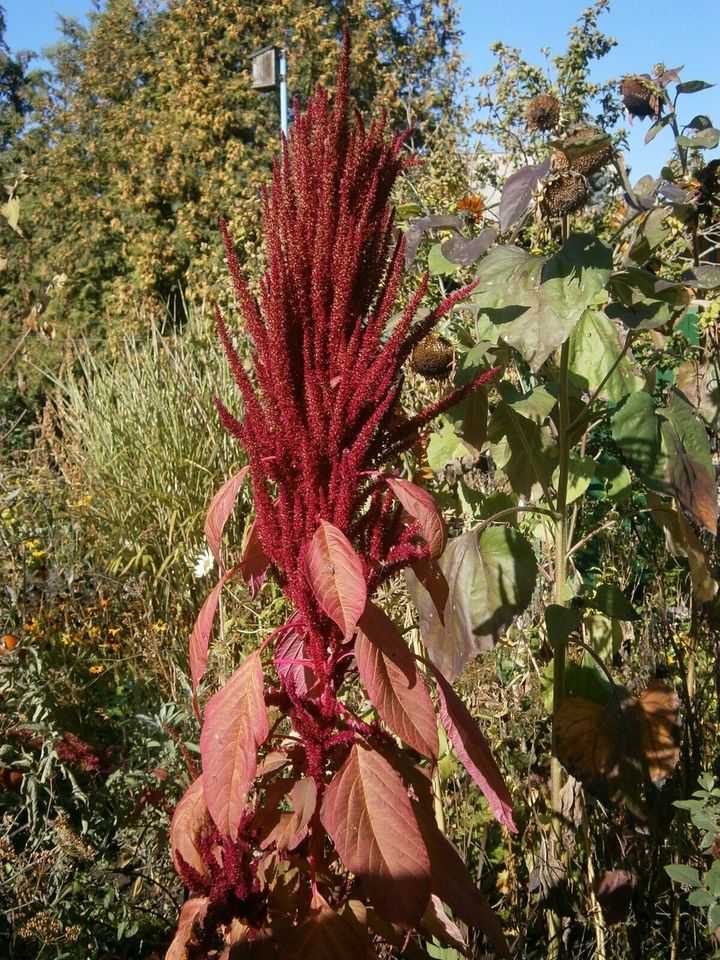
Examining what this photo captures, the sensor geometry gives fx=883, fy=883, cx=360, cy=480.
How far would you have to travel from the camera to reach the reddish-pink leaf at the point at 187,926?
1.37m

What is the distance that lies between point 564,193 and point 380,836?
1.27 metres

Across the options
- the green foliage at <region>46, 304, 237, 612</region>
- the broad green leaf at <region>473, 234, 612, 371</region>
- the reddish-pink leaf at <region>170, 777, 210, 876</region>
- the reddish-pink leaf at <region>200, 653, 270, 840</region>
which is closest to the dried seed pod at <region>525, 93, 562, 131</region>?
the broad green leaf at <region>473, 234, 612, 371</region>

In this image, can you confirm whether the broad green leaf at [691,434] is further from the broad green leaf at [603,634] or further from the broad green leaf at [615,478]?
the broad green leaf at [603,634]

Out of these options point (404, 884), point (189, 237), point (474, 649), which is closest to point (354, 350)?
point (474, 649)

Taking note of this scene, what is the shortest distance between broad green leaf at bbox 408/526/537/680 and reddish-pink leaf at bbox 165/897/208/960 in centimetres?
53

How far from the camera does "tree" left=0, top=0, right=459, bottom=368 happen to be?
36.4ft

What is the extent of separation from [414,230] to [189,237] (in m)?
9.49

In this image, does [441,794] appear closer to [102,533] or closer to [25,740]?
[25,740]

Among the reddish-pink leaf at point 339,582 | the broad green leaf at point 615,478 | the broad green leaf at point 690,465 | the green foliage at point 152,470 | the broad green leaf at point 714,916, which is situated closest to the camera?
the reddish-pink leaf at point 339,582

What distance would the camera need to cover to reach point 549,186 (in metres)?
1.86

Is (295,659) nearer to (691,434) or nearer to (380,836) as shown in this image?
(380,836)

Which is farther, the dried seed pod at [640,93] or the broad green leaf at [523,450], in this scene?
the dried seed pod at [640,93]

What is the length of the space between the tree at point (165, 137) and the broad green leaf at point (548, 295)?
8826mm

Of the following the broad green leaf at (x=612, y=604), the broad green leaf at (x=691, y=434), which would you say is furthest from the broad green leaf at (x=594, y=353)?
the broad green leaf at (x=612, y=604)
